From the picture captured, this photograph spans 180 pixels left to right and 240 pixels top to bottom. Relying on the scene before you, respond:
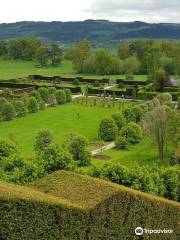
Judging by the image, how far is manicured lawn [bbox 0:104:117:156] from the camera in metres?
51.6

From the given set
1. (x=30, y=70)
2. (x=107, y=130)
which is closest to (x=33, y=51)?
(x=30, y=70)

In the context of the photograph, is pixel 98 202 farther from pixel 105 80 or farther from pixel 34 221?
pixel 105 80

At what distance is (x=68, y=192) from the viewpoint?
55.5 feet

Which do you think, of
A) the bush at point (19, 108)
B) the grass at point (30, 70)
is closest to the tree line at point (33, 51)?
the grass at point (30, 70)

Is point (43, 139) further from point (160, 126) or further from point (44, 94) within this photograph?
point (44, 94)

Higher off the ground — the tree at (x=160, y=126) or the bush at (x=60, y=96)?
the tree at (x=160, y=126)

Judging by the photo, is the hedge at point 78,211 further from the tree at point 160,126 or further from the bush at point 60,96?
the bush at point 60,96

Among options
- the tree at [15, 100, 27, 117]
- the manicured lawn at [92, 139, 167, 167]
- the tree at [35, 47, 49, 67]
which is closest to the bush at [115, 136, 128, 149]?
the manicured lawn at [92, 139, 167, 167]

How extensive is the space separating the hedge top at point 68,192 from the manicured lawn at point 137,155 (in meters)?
22.2

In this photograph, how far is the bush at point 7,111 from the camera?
60969 mm

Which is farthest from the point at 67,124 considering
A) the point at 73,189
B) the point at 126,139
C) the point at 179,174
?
the point at 73,189

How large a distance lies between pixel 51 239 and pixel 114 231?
2.77m

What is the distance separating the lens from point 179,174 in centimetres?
2525

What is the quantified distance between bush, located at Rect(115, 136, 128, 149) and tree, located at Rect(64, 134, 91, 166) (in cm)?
675
